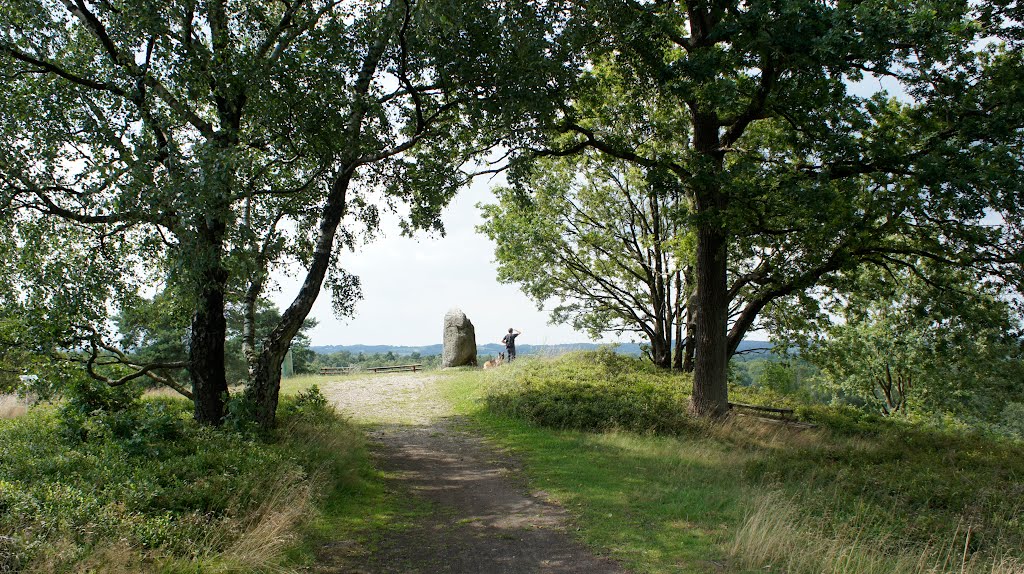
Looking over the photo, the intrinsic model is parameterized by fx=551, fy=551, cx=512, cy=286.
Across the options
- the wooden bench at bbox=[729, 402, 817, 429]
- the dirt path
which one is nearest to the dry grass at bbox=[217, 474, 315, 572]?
the dirt path

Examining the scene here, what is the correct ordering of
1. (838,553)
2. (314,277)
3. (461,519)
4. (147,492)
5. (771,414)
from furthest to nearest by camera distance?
(771,414) < (314,277) < (461,519) < (838,553) < (147,492)

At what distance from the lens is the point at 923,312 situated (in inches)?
490

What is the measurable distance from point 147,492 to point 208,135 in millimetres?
6463

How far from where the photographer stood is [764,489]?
25.8ft

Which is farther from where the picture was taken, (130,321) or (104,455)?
(130,321)

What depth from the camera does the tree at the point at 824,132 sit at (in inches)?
360

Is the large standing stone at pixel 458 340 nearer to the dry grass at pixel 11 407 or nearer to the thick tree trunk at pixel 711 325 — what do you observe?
the thick tree trunk at pixel 711 325

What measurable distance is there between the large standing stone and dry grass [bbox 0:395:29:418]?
55.7ft

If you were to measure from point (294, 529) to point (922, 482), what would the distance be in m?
8.64

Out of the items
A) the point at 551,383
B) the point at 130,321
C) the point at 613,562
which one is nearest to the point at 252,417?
the point at 130,321

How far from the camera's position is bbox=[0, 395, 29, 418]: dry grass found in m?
11.1

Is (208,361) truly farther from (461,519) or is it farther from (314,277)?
(461,519)

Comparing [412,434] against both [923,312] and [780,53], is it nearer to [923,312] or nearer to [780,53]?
[780,53]

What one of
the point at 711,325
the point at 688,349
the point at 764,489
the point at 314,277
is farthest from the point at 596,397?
the point at 688,349
